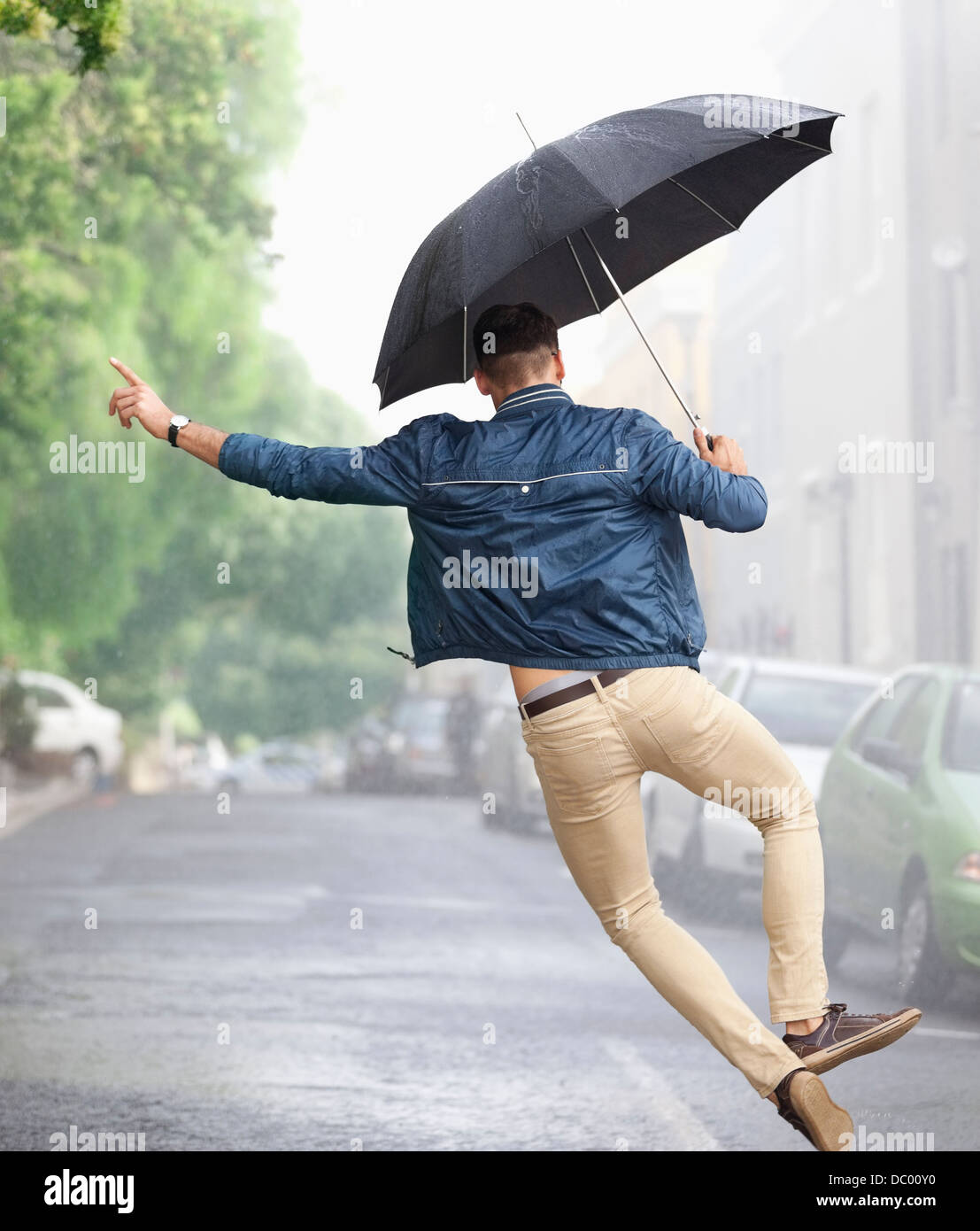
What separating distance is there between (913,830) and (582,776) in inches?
188

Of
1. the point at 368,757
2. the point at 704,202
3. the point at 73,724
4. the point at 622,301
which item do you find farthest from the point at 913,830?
the point at 368,757

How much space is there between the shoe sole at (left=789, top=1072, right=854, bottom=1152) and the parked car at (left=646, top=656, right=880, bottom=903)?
5.88 metres

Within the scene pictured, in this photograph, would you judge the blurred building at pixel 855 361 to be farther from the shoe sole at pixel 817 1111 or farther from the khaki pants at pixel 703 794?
the shoe sole at pixel 817 1111

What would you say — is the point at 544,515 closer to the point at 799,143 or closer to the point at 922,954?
the point at 799,143

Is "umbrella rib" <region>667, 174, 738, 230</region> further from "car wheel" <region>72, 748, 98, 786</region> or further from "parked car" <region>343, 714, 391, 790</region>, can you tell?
"parked car" <region>343, 714, 391, 790</region>

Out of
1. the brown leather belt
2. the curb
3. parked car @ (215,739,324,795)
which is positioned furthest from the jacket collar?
parked car @ (215,739,324,795)

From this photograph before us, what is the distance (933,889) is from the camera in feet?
27.3

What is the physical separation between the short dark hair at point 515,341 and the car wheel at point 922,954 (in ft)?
15.3

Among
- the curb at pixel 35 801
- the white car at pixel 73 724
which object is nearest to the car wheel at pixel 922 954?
the white car at pixel 73 724

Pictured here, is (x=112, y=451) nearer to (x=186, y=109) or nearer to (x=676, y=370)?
(x=186, y=109)

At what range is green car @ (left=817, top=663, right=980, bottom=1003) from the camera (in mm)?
8266

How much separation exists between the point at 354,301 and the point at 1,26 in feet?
19.9
